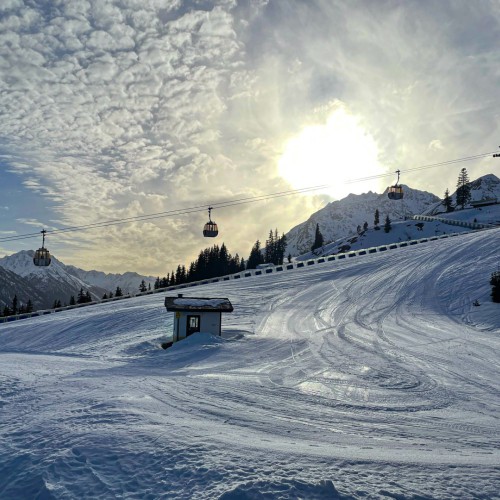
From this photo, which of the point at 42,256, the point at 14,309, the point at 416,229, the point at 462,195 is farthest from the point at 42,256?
the point at 462,195

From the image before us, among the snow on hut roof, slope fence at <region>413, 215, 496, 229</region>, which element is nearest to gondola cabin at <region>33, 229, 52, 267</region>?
the snow on hut roof

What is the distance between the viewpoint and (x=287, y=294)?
37.1 metres

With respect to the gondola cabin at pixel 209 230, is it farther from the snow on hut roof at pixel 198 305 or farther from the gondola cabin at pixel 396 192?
the gondola cabin at pixel 396 192

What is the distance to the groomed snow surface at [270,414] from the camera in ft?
16.6

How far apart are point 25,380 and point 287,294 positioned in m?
27.4

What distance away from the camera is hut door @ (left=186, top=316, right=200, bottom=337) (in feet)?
78.1

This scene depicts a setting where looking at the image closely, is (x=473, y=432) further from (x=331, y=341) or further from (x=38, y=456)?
(x=331, y=341)

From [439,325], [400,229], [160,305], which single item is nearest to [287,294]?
[160,305]

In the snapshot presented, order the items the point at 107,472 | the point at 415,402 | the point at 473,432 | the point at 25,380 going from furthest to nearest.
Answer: the point at 25,380 < the point at 415,402 < the point at 473,432 < the point at 107,472

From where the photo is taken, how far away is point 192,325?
941 inches

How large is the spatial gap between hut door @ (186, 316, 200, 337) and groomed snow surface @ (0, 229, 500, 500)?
44.5 inches

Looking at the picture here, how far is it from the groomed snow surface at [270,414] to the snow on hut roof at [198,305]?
1.91 meters

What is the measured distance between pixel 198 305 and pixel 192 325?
1240mm

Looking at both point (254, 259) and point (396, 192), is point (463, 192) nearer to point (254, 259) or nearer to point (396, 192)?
point (254, 259)
